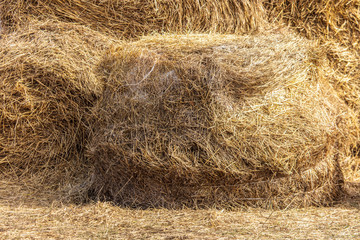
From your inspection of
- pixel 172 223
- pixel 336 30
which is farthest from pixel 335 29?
pixel 172 223

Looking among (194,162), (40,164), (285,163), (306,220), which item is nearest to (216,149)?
(194,162)

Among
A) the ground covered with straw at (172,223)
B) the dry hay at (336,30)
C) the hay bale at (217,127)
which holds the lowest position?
the ground covered with straw at (172,223)

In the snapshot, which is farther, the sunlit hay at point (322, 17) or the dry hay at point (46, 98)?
the sunlit hay at point (322, 17)

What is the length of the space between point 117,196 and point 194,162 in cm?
66

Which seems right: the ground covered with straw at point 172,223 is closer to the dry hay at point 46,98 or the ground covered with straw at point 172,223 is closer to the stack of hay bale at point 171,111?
the stack of hay bale at point 171,111

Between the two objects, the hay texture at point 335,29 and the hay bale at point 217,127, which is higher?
the hay texture at point 335,29

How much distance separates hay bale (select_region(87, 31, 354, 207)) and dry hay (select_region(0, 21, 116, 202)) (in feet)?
1.62

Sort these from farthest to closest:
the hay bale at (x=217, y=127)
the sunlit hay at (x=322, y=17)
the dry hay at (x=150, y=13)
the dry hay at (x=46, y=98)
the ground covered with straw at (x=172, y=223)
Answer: the sunlit hay at (x=322, y=17) → the dry hay at (x=150, y=13) → the dry hay at (x=46, y=98) → the hay bale at (x=217, y=127) → the ground covered with straw at (x=172, y=223)

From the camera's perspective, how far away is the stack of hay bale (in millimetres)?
2762

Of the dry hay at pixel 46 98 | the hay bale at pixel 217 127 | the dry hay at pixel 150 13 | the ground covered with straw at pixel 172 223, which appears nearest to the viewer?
the ground covered with straw at pixel 172 223

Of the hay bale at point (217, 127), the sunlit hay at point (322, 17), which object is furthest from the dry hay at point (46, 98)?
the sunlit hay at point (322, 17)

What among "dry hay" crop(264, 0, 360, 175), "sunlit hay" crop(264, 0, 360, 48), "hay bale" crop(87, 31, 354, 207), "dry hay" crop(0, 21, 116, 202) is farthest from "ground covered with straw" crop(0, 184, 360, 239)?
"sunlit hay" crop(264, 0, 360, 48)

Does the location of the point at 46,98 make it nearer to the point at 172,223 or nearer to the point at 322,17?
the point at 172,223

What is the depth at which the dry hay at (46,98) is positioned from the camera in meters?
3.38
